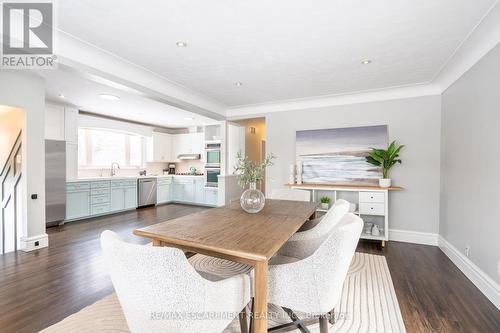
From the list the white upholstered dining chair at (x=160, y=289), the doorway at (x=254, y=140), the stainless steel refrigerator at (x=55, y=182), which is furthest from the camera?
the doorway at (x=254, y=140)

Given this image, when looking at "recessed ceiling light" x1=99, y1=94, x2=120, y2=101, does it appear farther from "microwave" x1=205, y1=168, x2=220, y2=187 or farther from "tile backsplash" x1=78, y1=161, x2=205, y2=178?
"microwave" x1=205, y1=168, x2=220, y2=187

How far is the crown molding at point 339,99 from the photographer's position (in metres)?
3.46

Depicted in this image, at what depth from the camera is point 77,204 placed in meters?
4.59

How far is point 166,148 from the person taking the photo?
23.1 feet

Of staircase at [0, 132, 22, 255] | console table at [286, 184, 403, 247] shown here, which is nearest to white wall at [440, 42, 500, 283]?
console table at [286, 184, 403, 247]

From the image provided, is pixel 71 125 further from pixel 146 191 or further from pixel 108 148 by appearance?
pixel 146 191

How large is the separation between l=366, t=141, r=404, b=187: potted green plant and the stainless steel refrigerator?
5.65 metres

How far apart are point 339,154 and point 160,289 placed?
12.0 ft

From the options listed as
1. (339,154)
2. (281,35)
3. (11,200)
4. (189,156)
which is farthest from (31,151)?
(339,154)

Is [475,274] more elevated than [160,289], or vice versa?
[160,289]

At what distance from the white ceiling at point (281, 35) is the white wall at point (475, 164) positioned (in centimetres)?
45

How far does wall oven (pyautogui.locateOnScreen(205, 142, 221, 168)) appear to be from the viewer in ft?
19.6

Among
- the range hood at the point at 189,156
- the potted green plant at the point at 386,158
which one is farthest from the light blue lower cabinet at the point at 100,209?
the potted green plant at the point at 386,158

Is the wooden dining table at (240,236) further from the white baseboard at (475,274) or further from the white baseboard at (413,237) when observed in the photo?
the white baseboard at (413,237)
